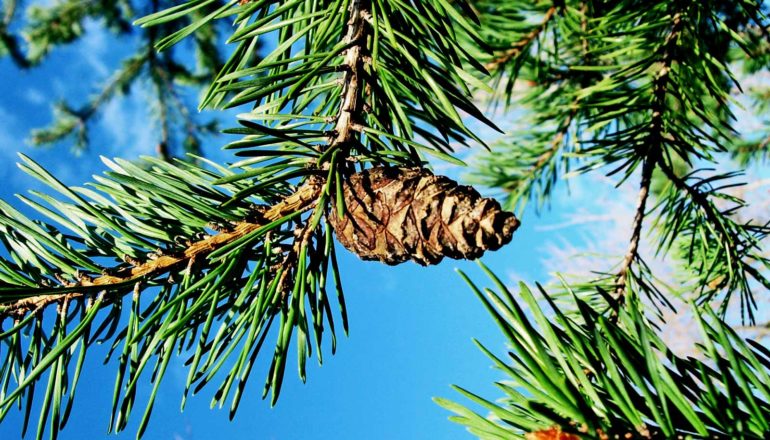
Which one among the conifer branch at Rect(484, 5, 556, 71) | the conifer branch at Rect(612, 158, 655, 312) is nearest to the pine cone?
the conifer branch at Rect(612, 158, 655, 312)

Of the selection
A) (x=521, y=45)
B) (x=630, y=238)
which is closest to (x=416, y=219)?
(x=630, y=238)

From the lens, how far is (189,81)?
2500 millimetres

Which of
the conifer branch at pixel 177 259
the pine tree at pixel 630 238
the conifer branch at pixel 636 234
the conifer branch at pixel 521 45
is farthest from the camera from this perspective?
the conifer branch at pixel 521 45

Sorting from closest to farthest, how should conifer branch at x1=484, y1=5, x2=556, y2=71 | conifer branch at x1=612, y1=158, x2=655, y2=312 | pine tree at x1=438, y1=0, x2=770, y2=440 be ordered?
pine tree at x1=438, y1=0, x2=770, y2=440, conifer branch at x1=612, y1=158, x2=655, y2=312, conifer branch at x1=484, y1=5, x2=556, y2=71

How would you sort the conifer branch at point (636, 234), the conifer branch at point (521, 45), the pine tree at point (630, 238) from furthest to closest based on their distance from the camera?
the conifer branch at point (521, 45) < the conifer branch at point (636, 234) < the pine tree at point (630, 238)

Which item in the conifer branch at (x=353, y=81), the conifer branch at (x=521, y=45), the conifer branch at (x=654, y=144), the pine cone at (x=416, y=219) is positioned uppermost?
the conifer branch at (x=521, y=45)

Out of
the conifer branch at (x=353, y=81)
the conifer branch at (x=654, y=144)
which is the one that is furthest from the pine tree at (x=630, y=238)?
the conifer branch at (x=353, y=81)

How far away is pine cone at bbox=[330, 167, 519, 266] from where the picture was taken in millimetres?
351

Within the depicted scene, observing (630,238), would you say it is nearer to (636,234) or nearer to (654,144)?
(636,234)

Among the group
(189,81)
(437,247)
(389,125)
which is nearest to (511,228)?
(437,247)

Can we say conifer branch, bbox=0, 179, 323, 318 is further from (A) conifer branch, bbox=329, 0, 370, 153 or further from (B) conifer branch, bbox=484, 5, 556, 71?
(B) conifer branch, bbox=484, 5, 556, 71

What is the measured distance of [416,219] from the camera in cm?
37

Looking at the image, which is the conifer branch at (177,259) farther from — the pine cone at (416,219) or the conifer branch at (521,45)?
the conifer branch at (521,45)

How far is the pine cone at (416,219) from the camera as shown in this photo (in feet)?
1.15
